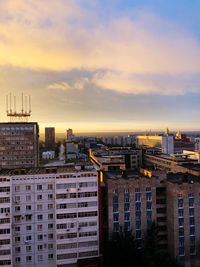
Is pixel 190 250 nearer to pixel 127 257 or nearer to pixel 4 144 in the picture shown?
pixel 127 257

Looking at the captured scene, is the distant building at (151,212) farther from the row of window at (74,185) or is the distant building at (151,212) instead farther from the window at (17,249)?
the window at (17,249)

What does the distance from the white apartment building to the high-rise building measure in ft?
168

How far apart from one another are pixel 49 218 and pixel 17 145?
5584 cm

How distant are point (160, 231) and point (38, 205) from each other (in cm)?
2243

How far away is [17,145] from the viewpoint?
272 feet

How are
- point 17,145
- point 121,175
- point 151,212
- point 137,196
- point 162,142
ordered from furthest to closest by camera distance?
point 162,142 → point 17,145 → point 121,175 → point 151,212 → point 137,196

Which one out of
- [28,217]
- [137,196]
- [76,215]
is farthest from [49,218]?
[137,196]

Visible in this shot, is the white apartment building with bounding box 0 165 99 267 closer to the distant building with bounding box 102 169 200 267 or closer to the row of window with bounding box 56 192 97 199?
the row of window with bounding box 56 192 97 199

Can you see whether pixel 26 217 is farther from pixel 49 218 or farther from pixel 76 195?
pixel 76 195

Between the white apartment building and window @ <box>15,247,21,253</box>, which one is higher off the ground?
the white apartment building

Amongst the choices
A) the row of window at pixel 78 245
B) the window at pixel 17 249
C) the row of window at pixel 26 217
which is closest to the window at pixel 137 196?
the row of window at pixel 78 245

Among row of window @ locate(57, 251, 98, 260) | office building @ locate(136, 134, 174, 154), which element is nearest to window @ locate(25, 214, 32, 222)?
row of window @ locate(57, 251, 98, 260)

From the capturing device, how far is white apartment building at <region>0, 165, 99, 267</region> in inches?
1289

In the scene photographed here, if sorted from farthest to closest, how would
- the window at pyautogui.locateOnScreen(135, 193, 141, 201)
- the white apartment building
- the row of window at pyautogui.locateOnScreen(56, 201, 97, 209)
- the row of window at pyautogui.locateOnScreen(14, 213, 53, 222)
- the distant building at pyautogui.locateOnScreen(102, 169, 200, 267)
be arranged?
the window at pyautogui.locateOnScreen(135, 193, 141, 201) < the distant building at pyautogui.locateOnScreen(102, 169, 200, 267) < the row of window at pyautogui.locateOnScreen(56, 201, 97, 209) < the row of window at pyautogui.locateOnScreen(14, 213, 53, 222) < the white apartment building
